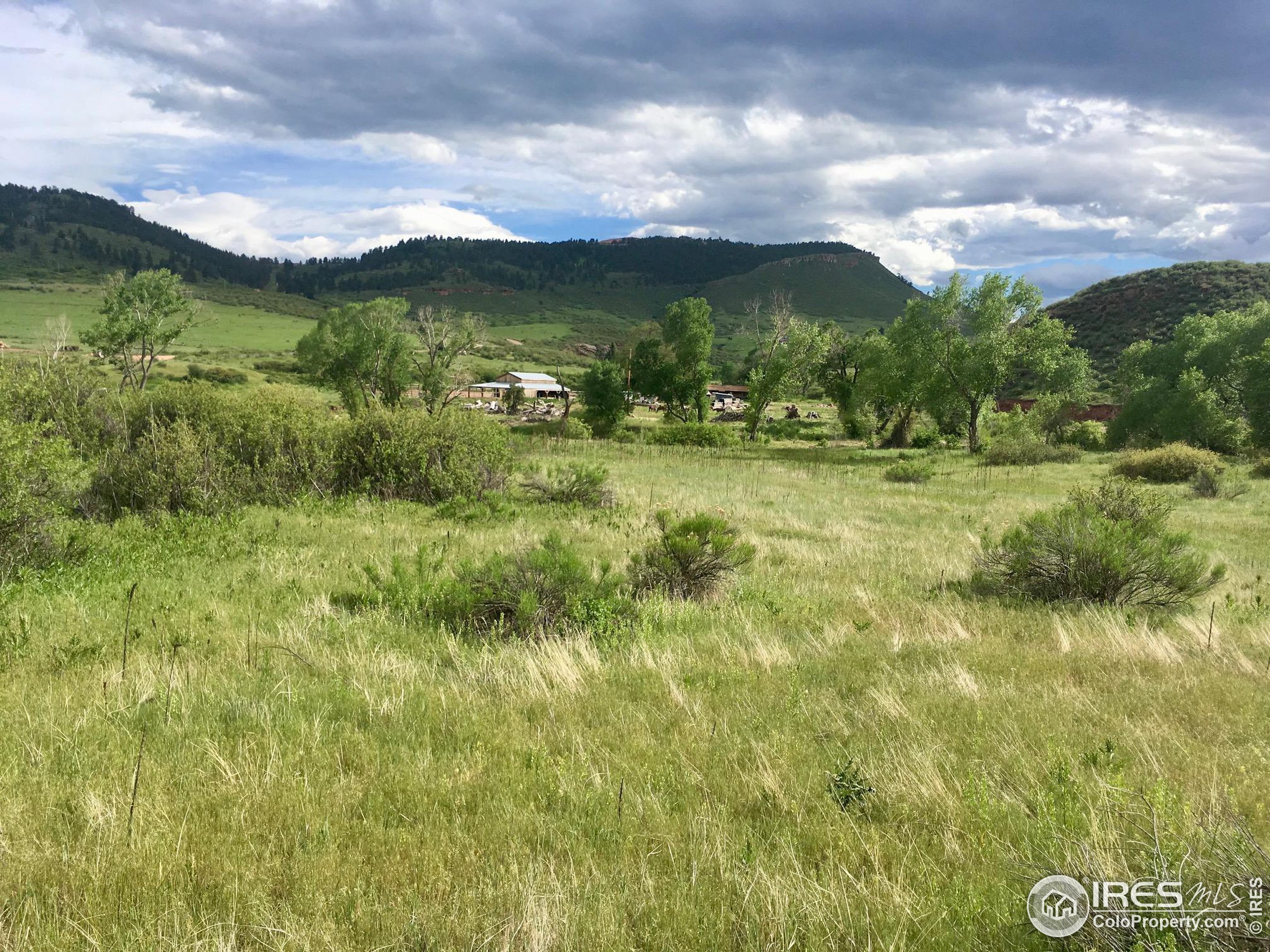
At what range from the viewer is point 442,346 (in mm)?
59781

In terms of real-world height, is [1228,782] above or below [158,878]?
above

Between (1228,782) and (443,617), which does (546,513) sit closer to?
(443,617)

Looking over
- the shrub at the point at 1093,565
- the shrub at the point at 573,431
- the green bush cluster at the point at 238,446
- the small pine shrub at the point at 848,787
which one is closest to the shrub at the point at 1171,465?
the shrub at the point at 1093,565

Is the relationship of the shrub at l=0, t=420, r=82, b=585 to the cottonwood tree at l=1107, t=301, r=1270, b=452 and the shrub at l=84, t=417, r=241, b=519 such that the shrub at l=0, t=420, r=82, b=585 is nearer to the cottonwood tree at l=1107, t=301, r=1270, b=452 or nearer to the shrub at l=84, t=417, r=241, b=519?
the shrub at l=84, t=417, r=241, b=519

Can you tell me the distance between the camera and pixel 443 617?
7.01 m

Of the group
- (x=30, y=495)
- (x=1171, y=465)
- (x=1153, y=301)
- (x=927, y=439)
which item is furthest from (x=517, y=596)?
(x=1153, y=301)

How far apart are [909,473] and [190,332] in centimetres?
14009

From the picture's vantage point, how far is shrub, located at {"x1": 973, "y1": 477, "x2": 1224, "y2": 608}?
8.43m

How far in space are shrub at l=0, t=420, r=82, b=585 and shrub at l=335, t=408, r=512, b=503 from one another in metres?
6.58

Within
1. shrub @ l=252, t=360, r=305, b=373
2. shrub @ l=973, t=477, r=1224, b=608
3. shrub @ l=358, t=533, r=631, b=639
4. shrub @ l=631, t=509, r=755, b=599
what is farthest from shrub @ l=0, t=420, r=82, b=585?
shrub @ l=252, t=360, r=305, b=373

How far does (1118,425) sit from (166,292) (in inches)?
2629

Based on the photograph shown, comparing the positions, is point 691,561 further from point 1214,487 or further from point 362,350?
point 362,350

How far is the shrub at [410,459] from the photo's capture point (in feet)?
50.1

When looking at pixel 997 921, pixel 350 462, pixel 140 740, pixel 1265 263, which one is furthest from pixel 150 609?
pixel 1265 263
